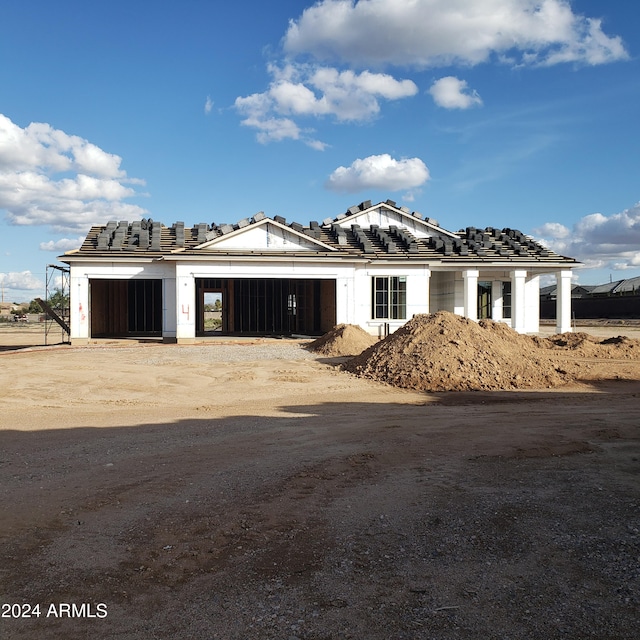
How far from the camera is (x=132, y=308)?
32.2 metres

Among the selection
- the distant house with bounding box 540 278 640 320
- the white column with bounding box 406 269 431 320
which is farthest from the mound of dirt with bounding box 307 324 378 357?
the distant house with bounding box 540 278 640 320

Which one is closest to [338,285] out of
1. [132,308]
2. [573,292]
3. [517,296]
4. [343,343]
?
[343,343]

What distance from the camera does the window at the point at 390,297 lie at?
2802cm

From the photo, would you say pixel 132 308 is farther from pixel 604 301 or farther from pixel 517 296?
pixel 604 301

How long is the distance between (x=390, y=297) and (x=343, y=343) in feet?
27.0

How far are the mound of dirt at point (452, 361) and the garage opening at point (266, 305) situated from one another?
15.6 meters

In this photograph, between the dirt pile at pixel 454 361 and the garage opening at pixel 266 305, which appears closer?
the dirt pile at pixel 454 361

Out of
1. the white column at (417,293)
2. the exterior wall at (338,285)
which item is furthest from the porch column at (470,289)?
the white column at (417,293)

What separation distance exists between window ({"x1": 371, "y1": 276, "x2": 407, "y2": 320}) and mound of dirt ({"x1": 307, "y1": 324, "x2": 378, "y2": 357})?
6.05 m

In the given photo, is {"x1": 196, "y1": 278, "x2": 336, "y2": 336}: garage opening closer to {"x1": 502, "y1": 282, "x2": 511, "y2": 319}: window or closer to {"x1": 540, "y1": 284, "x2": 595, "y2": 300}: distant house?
{"x1": 502, "y1": 282, "x2": 511, "y2": 319}: window

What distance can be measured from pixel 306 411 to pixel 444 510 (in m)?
5.56

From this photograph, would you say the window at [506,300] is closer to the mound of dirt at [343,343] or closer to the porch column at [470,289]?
the porch column at [470,289]

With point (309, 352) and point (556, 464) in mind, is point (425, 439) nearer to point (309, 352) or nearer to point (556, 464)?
point (556, 464)

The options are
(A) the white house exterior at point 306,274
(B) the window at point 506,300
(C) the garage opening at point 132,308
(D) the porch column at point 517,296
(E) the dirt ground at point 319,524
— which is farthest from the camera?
(B) the window at point 506,300
